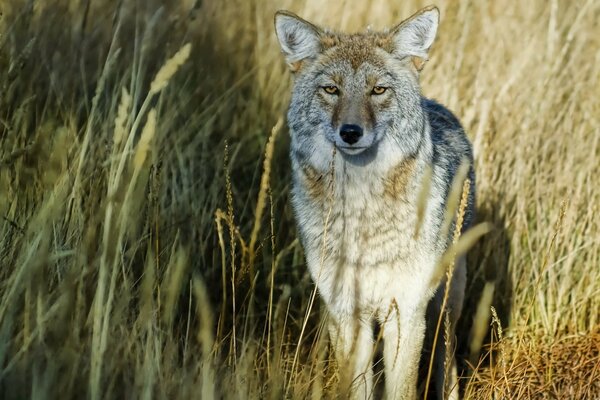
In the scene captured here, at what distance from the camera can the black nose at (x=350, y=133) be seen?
132 inches

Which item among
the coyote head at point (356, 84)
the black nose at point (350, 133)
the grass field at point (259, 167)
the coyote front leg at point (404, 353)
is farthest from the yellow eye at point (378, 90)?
the coyote front leg at point (404, 353)

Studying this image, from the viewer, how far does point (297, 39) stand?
3771 millimetres

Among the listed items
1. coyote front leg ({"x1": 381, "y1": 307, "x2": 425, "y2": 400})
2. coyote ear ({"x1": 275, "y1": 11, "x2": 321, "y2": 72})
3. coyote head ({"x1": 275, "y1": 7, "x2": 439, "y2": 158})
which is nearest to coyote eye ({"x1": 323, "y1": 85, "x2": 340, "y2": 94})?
coyote head ({"x1": 275, "y1": 7, "x2": 439, "y2": 158})

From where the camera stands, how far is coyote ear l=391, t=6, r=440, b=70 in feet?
12.0

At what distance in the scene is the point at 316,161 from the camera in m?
3.59

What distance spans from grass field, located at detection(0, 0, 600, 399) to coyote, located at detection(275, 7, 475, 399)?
247 millimetres

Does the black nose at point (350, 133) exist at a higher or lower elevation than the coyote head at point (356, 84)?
lower

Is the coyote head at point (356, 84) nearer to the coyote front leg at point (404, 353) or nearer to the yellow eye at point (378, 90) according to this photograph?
the yellow eye at point (378, 90)

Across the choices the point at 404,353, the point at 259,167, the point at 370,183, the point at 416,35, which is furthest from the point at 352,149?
the point at 259,167

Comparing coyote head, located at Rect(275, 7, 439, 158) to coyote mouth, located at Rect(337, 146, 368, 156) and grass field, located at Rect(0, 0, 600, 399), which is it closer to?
coyote mouth, located at Rect(337, 146, 368, 156)

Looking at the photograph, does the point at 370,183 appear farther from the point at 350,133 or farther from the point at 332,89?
the point at 332,89

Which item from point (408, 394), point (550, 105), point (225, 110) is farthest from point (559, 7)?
point (408, 394)

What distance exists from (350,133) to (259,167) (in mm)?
1371

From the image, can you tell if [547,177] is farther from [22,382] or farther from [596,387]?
[22,382]
